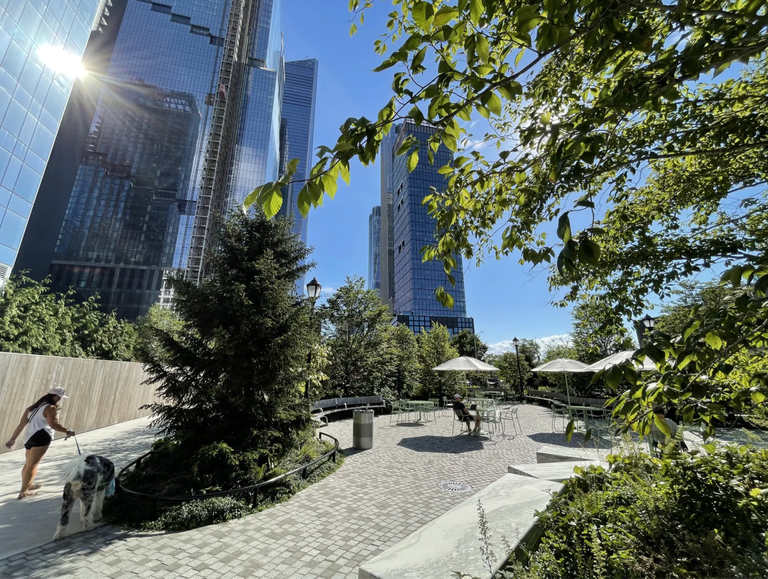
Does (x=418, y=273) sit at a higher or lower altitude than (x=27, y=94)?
higher

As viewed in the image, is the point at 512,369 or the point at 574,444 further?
the point at 512,369

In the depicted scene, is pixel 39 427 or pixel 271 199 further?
pixel 39 427

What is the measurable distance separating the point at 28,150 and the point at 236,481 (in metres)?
37.9

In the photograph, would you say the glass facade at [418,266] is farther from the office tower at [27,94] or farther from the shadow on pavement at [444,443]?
the shadow on pavement at [444,443]

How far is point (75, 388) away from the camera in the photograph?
430 inches

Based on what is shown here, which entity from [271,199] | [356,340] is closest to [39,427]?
[271,199]

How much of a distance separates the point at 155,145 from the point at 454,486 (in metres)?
110

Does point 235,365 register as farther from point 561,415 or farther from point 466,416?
point 561,415

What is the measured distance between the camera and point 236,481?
601cm

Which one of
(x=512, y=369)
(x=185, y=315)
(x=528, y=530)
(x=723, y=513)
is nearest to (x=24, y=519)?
(x=185, y=315)

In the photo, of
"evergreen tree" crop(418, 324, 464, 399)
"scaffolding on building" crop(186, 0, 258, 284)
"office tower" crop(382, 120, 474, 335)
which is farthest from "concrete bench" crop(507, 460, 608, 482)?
"office tower" crop(382, 120, 474, 335)

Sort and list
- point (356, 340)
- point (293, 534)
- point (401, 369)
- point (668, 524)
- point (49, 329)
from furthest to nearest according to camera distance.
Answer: point (401, 369), point (356, 340), point (49, 329), point (293, 534), point (668, 524)

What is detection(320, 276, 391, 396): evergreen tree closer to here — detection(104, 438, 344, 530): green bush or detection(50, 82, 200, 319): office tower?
detection(104, 438, 344, 530): green bush

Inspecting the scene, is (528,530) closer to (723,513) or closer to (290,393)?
(723,513)
